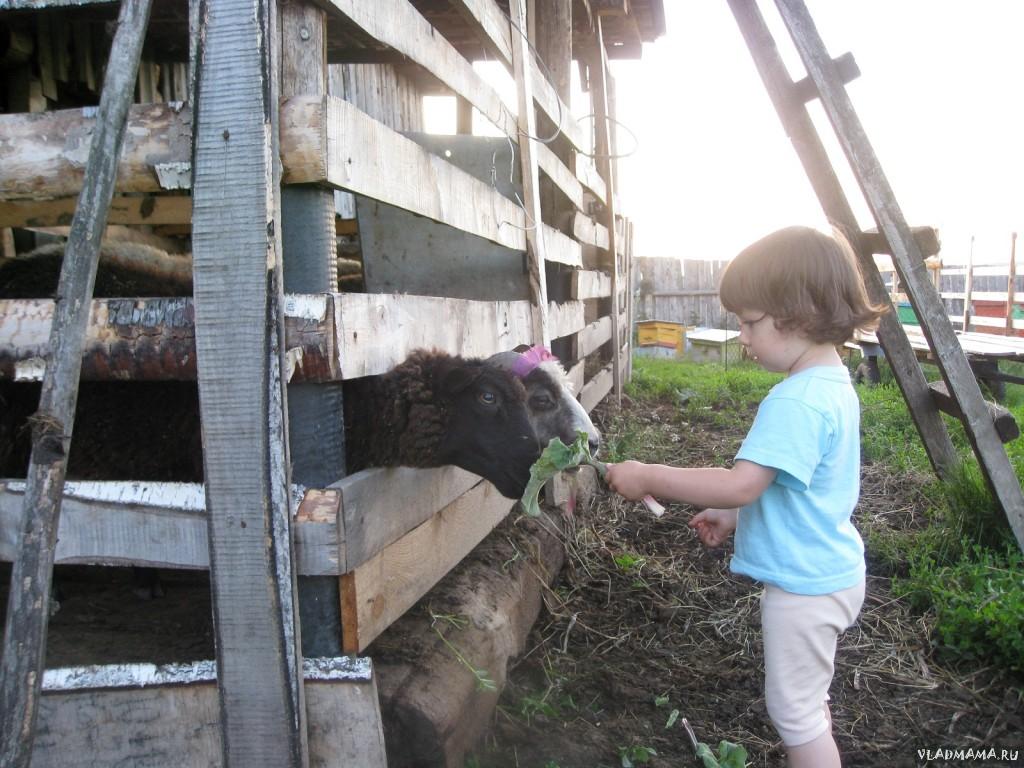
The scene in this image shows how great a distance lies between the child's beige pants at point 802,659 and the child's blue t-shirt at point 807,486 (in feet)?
0.15

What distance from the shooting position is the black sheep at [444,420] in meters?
2.81

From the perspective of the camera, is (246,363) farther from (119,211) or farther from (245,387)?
(119,211)

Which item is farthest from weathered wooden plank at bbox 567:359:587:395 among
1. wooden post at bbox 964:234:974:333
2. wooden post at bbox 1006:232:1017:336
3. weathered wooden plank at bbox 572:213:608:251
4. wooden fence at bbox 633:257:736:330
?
wooden fence at bbox 633:257:736:330

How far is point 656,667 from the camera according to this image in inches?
130

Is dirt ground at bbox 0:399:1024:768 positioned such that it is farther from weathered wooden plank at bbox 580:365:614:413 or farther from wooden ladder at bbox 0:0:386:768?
weathered wooden plank at bbox 580:365:614:413

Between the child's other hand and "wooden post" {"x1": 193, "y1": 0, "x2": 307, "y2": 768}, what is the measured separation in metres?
0.92

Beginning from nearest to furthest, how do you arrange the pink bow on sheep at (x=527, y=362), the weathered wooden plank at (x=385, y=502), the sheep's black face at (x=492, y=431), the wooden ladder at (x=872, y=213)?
the weathered wooden plank at (x=385, y=502) → the sheep's black face at (x=492, y=431) → the pink bow on sheep at (x=527, y=362) → the wooden ladder at (x=872, y=213)

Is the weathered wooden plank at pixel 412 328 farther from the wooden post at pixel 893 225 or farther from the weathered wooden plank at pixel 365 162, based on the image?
the wooden post at pixel 893 225

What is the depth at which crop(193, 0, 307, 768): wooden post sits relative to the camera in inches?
72.3

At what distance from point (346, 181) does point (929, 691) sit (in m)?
2.88

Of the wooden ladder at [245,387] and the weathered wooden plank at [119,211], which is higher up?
the weathered wooden plank at [119,211]

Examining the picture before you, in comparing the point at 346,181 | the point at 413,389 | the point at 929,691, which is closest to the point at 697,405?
the point at 929,691

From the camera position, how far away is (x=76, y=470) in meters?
2.95

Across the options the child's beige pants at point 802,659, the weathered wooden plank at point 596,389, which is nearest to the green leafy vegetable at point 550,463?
the child's beige pants at point 802,659
